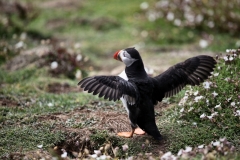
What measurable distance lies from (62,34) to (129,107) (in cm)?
814

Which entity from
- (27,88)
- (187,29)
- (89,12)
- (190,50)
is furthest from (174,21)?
(27,88)

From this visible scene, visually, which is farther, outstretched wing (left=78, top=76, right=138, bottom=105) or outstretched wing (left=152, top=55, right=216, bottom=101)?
outstretched wing (left=152, top=55, right=216, bottom=101)

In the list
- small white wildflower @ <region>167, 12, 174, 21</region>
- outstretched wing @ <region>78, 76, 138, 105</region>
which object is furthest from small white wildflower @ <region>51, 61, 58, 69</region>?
small white wildflower @ <region>167, 12, 174, 21</region>

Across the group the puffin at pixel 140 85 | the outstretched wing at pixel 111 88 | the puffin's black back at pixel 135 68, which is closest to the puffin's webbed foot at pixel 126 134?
the puffin at pixel 140 85

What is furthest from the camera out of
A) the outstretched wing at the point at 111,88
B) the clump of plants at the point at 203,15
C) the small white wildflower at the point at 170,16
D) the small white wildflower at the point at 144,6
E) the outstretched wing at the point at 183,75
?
the small white wildflower at the point at 144,6

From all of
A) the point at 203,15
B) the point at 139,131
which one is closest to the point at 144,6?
the point at 203,15

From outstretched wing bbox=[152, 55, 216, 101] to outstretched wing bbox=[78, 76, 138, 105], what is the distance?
44 centimetres

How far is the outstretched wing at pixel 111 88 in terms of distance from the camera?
4586 mm

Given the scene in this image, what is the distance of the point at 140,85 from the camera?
4789 mm

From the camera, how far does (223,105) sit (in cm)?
547

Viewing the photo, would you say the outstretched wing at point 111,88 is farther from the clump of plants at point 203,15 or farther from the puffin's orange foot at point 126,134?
the clump of plants at point 203,15

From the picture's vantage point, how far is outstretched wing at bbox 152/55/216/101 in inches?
197

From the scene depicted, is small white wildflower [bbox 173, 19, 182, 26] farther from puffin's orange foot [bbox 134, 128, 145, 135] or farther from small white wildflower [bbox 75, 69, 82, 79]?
puffin's orange foot [bbox 134, 128, 145, 135]

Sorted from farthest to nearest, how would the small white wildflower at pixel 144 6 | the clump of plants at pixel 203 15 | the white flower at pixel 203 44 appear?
the small white wildflower at pixel 144 6 < the clump of plants at pixel 203 15 < the white flower at pixel 203 44
